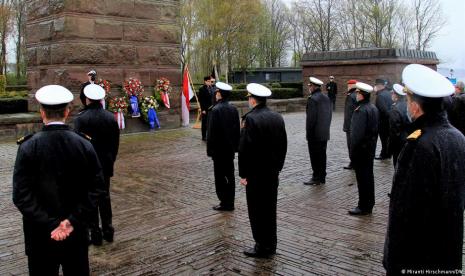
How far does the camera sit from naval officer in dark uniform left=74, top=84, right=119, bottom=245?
568cm

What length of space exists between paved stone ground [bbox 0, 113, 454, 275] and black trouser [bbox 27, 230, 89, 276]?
142 cm

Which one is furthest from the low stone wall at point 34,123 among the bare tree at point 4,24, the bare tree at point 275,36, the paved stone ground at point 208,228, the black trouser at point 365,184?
the bare tree at point 275,36

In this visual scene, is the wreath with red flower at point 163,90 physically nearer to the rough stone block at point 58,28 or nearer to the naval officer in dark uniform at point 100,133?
the rough stone block at point 58,28

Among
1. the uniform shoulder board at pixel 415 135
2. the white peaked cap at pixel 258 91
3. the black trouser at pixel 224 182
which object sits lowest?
the black trouser at pixel 224 182

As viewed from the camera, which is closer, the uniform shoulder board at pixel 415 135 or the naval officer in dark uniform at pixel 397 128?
the uniform shoulder board at pixel 415 135

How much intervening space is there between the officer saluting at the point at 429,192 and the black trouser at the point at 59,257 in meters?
2.20

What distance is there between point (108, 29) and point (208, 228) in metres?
10.2

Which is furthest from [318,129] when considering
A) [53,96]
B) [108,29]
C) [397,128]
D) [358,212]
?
[108,29]

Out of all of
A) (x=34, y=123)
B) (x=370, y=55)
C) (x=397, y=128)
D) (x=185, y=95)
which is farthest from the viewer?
(x=370, y=55)

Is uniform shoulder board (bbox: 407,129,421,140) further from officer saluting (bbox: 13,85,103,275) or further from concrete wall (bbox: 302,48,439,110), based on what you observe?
concrete wall (bbox: 302,48,439,110)

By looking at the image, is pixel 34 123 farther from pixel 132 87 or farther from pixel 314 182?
pixel 314 182

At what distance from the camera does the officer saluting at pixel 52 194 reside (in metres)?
3.45

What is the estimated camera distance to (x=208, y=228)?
634cm

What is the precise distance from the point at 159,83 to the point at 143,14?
227cm
